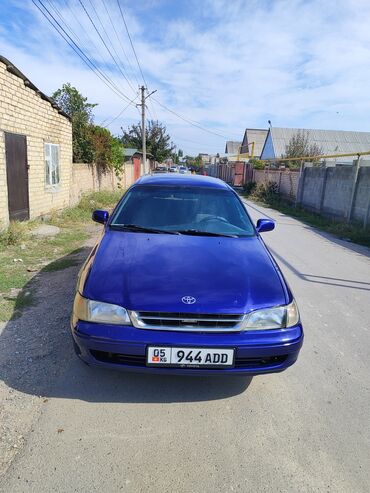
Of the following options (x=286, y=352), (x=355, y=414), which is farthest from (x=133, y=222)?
(x=355, y=414)

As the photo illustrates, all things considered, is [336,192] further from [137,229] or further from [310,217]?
[137,229]

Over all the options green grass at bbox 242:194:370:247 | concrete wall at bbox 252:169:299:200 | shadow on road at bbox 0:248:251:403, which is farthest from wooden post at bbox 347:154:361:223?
shadow on road at bbox 0:248:251:403

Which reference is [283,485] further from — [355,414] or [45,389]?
[45,389]

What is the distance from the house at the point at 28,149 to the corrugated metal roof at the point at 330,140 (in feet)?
122

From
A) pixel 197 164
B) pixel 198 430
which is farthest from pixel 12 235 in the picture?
pixel 197 164

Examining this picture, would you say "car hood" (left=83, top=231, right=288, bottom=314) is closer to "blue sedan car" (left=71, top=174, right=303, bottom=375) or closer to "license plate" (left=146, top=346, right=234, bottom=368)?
"blue sedan car" (left=71, top=174, right=303, bottom=375)

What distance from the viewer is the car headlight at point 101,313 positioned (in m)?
2.28

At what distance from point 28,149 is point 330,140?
1748 inches

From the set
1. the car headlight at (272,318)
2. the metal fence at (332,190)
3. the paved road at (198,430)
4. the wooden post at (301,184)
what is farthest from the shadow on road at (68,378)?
the wooden post at (301,184)

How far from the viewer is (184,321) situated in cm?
227

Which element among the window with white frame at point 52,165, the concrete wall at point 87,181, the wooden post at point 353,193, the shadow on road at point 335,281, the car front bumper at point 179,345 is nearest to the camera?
the car front bumper at point 179,345

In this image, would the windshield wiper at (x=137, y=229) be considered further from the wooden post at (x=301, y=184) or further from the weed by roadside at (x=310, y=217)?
the wooden post at (x=301, y=184)

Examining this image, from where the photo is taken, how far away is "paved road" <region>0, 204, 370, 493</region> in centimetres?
190

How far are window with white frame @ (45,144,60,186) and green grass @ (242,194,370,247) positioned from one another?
26.6 ft
